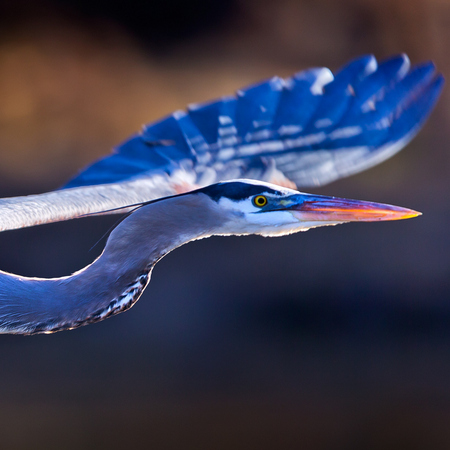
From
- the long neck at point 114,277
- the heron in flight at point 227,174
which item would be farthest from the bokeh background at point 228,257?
the long neck at point 114,277

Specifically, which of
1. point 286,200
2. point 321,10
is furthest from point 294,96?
point 321,10

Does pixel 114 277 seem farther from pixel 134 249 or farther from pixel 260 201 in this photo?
pixel 260 201

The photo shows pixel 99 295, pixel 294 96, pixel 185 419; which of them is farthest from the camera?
pixel 185 419

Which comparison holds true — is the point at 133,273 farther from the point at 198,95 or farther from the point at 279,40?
the point at 279,40

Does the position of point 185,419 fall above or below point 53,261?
below

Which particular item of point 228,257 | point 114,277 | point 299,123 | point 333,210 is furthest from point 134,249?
point 228,257

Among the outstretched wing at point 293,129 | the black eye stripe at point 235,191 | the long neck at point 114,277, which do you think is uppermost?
the outstretched wing at point 293,129

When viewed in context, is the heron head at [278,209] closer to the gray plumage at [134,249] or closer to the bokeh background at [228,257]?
the gray plumage at [134,249]

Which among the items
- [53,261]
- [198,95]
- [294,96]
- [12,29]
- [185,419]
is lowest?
[185,419]
